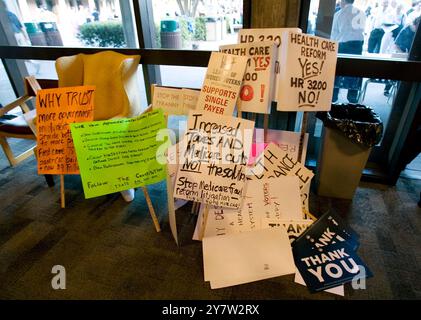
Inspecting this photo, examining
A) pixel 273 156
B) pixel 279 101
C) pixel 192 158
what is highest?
pixel 279 101

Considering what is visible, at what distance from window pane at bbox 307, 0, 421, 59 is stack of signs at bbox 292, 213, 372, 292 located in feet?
4.28

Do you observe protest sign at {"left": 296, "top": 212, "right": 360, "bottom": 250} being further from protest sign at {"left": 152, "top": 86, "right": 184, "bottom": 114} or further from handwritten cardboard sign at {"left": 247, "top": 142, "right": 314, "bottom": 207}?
protest sign at {"left": 152, "top": 86, "right": 184, "bottom": 114}

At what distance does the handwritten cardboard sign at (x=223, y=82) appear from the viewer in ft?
4.32

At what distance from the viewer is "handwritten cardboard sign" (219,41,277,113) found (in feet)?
4.24

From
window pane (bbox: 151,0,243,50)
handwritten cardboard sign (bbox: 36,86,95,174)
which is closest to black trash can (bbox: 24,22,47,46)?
window pane (bbox: 151,0,243,50)

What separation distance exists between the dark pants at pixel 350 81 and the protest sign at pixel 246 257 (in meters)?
1.40

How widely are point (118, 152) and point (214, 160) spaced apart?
0.60 metres

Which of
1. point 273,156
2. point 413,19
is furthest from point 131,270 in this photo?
point 413,19

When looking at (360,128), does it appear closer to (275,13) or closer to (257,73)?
(257,73)

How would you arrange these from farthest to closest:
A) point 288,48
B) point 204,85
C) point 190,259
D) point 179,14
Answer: point 179,14
point 190,259
point 204,85
point 288,48
